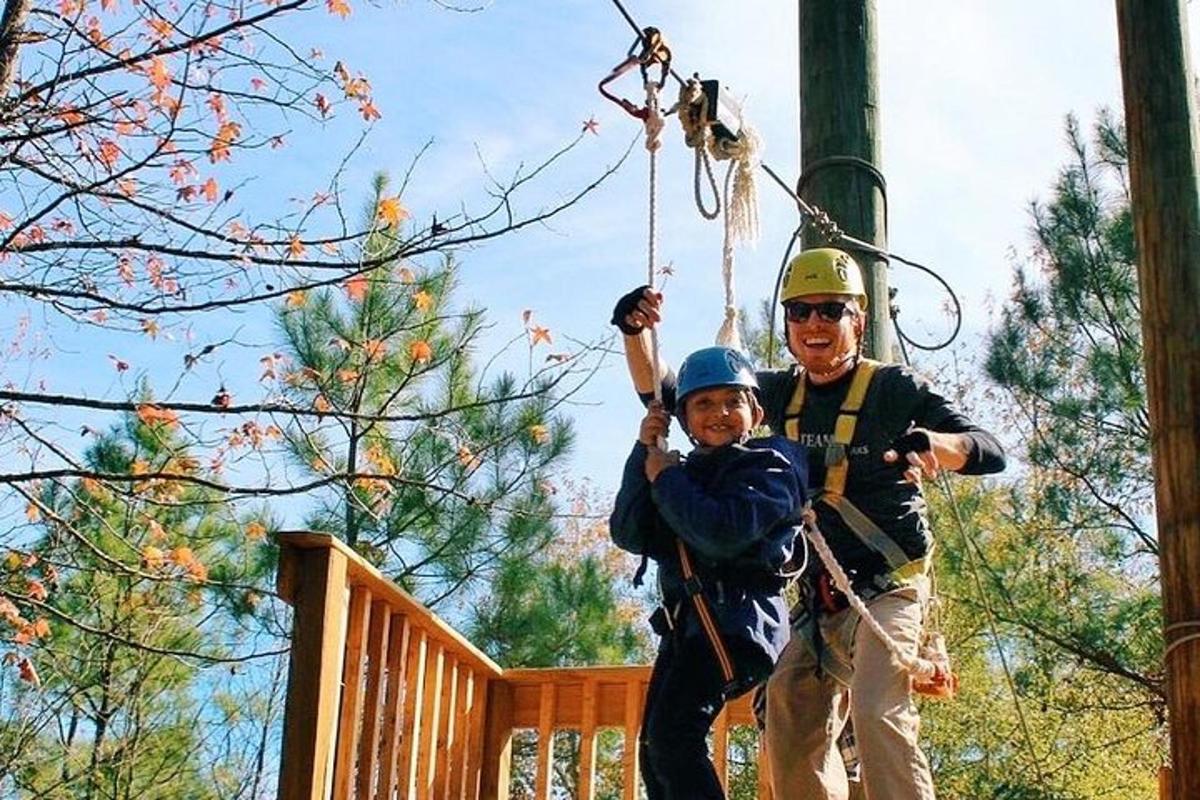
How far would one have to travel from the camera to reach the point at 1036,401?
13.1 metres

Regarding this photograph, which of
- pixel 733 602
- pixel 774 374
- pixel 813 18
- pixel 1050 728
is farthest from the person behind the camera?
pixel 1050 728

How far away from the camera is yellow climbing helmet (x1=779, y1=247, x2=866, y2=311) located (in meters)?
3.58

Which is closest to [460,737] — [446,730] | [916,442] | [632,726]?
[446,730]

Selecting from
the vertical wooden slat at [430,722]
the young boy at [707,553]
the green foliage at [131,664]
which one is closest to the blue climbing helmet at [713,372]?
the young boy at [707,553]

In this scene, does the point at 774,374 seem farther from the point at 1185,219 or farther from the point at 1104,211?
the point at 1104,211

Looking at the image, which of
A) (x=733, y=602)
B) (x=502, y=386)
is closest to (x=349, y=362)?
(x=502, y=386)

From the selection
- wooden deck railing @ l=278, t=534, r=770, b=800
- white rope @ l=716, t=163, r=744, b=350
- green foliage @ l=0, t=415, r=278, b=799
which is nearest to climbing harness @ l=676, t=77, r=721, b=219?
white rope @ l=716, t=163, r=744, b=350

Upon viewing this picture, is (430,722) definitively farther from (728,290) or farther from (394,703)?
(728,290)

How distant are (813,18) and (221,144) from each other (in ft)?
8.96

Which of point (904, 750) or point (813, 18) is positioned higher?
point (813, 18)

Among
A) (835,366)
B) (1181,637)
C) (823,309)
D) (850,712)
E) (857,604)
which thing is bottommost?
(850,712)

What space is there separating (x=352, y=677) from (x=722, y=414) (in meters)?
1.26

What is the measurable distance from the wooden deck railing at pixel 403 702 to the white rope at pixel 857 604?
1108mm

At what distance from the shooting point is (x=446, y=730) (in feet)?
16.0
